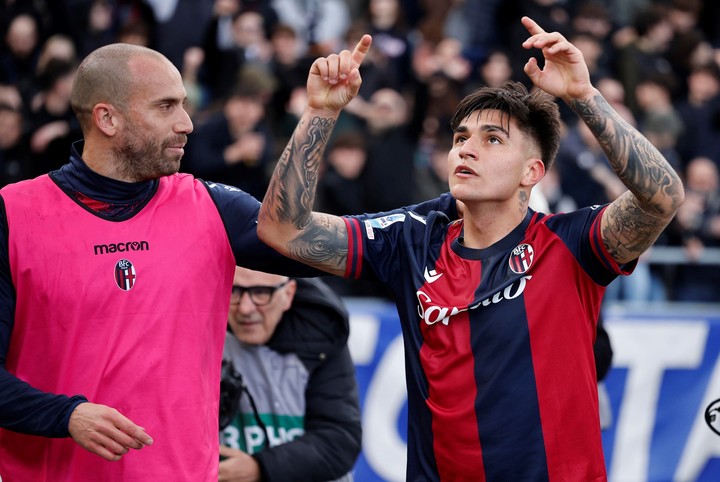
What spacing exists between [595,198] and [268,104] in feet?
10.5

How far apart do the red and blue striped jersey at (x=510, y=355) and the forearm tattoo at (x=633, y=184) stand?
82 mm

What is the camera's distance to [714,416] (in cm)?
528

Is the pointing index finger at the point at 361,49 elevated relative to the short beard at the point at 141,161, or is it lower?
elevated

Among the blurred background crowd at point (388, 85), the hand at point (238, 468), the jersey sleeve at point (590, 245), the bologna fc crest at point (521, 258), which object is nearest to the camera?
the jersey sleeve at point (590, 245)

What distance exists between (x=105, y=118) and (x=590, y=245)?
1.86m

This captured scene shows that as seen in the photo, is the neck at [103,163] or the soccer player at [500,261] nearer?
the soccer player at [500,261]

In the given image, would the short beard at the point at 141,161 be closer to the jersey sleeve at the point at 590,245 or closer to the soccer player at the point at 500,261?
the soccer player at the point at 500,261

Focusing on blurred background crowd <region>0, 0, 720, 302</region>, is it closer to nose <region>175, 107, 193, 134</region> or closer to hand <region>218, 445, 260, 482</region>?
hand <region>218, 445, 260, 482</region>

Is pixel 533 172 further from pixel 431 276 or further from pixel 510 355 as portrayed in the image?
pixel 510 355

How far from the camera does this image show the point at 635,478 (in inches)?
334

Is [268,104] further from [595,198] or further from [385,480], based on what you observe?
[385,480]

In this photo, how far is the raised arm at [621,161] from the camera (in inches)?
156

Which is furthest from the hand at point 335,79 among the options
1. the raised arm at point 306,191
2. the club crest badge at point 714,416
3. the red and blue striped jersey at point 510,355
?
the club crest badge at point 714,416

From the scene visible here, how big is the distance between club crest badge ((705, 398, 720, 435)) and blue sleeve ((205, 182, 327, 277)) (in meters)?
1.89
